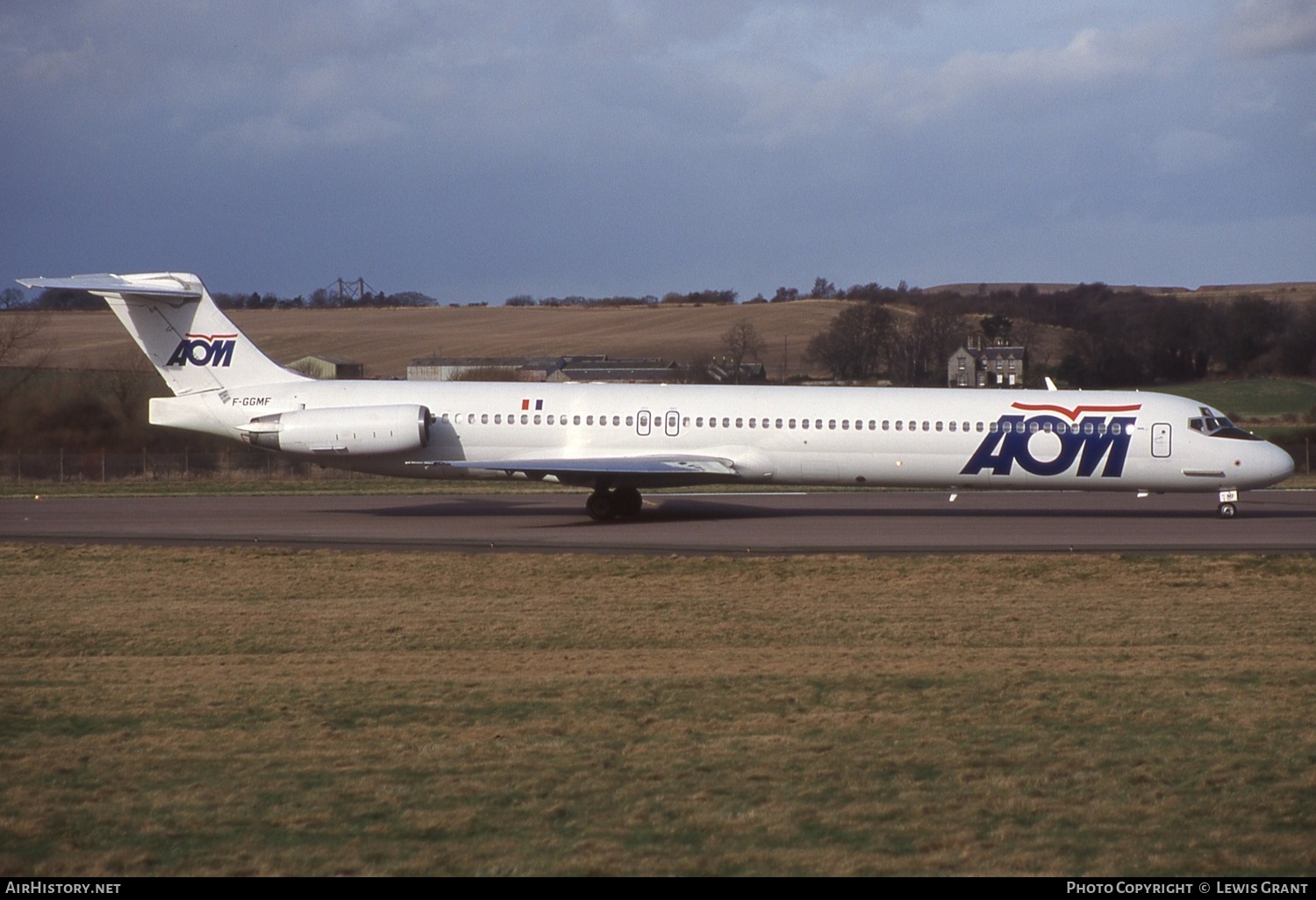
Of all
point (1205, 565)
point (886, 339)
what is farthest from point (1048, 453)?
point (886, 339)

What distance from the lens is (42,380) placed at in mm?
40906

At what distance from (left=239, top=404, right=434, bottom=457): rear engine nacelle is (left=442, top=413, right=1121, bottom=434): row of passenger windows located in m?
0.92

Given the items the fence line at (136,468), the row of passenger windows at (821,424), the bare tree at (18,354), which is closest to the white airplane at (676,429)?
the row of passenger windows at (821,424)

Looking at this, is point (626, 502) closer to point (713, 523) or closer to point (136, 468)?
point (713, 523)

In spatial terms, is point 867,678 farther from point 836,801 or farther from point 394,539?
point 394,539

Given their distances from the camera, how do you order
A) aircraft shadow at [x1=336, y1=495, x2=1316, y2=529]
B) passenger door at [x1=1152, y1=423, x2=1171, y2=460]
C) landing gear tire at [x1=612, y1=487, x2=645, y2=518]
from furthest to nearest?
aircraft shadow at [x1=336, y1=495, x2=1316, y2=529] < landing gear tire at [x1=612, y1=487, x2=645, y2=518] < passenger door at [x1=1152, y1=423, x2=1171, y2=460]

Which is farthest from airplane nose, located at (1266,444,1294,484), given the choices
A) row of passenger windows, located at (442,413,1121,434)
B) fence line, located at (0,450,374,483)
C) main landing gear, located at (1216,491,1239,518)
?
fence line, located at (0,450,374,483)

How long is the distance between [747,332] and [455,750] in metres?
77.4

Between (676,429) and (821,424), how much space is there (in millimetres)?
2933

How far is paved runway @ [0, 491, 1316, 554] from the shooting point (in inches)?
818

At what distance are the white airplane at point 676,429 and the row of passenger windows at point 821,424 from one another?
0.03m

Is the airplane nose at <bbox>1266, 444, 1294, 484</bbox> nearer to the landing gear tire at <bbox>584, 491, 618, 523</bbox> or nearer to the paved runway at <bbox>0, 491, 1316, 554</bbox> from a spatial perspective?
the paved runway at <bbox>0, 491, 1316, 554</bbox>

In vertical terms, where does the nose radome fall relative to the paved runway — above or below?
above

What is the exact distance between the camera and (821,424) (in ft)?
81.6
